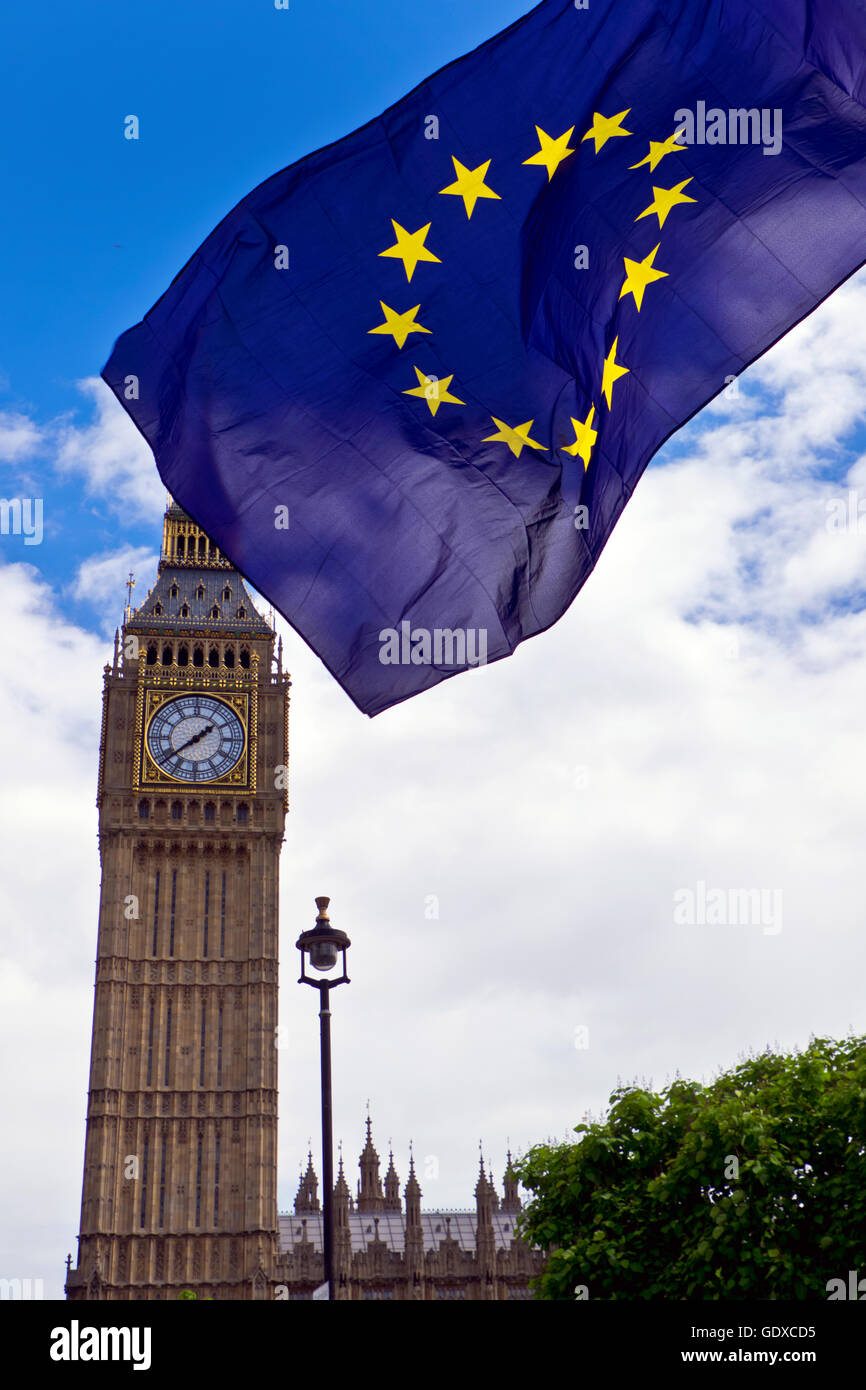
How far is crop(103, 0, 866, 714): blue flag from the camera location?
13797mm

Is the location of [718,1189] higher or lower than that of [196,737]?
lower

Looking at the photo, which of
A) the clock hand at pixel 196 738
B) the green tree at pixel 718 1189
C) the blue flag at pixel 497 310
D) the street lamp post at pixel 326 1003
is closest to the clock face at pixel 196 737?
the clock hand at pixel 196 738

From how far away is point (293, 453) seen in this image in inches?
559

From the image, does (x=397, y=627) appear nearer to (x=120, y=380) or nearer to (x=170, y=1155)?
(x=120, y=380)

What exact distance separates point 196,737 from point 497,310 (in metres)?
73.7

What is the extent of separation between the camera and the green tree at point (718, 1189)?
30.1 m

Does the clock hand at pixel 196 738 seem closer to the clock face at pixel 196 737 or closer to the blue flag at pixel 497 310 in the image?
the clock face at pixel 196 737

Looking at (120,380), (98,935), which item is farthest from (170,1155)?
(120,380)

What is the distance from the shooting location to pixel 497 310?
557 inches

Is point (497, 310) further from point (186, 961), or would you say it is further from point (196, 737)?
point (196, 737)

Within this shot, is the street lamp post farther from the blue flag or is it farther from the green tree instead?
the green tree

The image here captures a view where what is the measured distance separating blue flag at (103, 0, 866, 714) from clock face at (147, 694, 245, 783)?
7239 centimetres

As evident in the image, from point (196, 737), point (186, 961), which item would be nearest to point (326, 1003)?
point (186, 961)

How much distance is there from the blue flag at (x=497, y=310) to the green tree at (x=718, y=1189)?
1958cm
